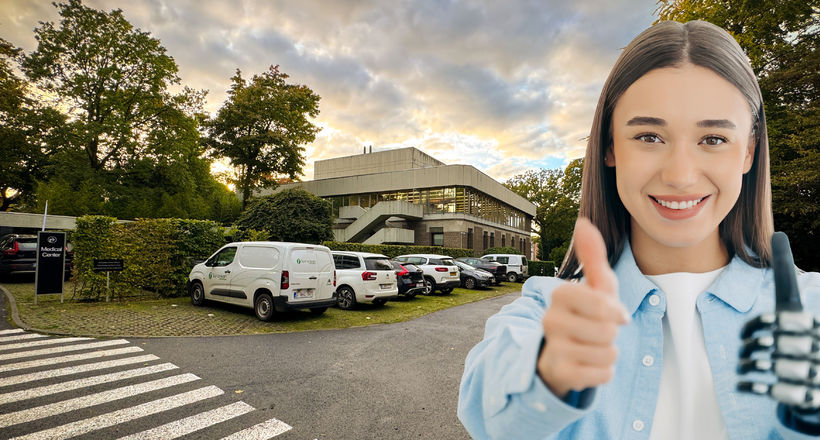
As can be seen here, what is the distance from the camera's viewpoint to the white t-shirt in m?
0.89

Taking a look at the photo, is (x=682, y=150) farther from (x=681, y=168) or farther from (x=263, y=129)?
(x=263, y=129)

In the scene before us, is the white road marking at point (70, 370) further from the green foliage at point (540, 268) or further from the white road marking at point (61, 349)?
the green foliage at point (540, 268)

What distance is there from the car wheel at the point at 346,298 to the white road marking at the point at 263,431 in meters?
7.65

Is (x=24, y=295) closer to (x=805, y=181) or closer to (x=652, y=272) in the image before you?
(x=652, y=272)

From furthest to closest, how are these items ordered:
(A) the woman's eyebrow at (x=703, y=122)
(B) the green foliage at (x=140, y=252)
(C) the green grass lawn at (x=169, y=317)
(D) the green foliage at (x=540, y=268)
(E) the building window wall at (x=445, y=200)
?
1. (E) the building window wall at (x=445, y=200)
2. (D) the green foliage at (x=540, y=268)
3. (B) the green foliage at (x=140, y=252)
4. (C) the green grass lawn at (x=169, y=317)
5. (A) the woman's eyebrow at (x=703, y=122)

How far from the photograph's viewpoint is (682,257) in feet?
3.38

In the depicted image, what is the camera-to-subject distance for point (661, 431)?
2.96 ft

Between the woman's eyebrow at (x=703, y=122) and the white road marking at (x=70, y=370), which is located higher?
the woman's eyebrow at (x=703, y=122)

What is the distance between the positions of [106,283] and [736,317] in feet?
49.3

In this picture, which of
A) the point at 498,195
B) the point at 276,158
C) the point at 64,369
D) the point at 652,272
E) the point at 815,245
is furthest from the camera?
the point at 498,195

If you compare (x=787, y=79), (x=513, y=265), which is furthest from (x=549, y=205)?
(x=787, y=79)

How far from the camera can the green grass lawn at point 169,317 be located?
811 cm

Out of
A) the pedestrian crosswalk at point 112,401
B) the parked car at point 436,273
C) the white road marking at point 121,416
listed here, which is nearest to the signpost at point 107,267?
the pedestrian crosswalk at point 112,401

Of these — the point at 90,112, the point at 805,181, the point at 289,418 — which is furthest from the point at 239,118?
the point at 805,181
